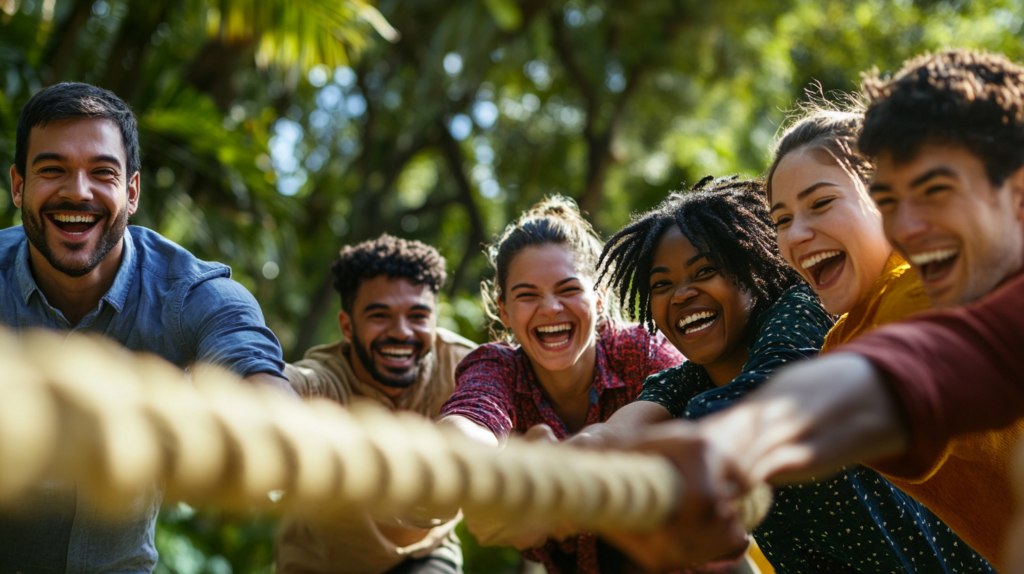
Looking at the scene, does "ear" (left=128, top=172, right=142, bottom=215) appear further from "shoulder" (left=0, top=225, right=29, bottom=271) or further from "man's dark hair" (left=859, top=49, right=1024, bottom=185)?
"man's dark hair" (left=859, top=49, right=1024, bottom=185)

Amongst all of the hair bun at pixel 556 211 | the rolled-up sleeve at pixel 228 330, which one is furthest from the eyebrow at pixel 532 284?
the rolled-up sleeve at pixel 228 330

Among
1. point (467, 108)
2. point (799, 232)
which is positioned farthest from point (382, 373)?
point (467, 108)

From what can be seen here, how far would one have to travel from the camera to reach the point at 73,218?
109 inches

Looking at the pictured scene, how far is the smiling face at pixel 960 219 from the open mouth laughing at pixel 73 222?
2.48 meters

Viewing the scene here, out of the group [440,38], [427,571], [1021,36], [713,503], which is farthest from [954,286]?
[1021,36]

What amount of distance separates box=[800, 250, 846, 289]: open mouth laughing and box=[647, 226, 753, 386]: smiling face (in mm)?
375

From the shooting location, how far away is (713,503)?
42.4 inches

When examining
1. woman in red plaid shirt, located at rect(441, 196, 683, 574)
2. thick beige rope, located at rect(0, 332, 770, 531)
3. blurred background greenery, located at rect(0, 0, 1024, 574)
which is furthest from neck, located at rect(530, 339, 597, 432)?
blurred background greenery, located at rect(0, 0, 1024, 574)

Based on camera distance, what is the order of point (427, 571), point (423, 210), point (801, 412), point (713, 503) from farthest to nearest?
point (423, 210), point (427, 571), point (801, 412), point (713, 503)

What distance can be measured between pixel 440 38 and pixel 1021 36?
30.7 feet

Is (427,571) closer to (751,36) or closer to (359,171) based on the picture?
(359,171)

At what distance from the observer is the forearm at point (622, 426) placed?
2215 mm

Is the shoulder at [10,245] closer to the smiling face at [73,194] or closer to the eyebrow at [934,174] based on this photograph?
the smiling face at [73,194]

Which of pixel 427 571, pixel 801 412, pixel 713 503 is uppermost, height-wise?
pixel 801 412
